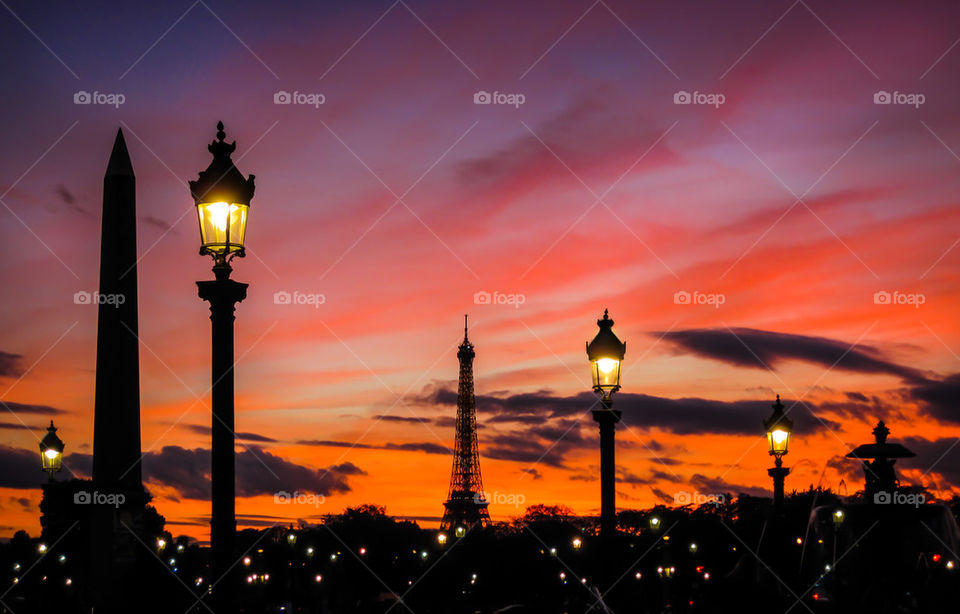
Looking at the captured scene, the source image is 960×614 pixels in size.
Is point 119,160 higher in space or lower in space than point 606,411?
higher

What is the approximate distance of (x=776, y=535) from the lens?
26078mm

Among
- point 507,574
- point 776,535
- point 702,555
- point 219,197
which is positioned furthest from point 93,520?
point 702,555

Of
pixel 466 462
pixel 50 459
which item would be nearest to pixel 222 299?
pixel 50 459

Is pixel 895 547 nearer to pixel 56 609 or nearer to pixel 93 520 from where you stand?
pixel 56 609

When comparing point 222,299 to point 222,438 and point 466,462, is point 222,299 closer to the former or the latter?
point 222,438

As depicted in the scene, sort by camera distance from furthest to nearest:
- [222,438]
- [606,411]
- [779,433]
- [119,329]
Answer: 1. [119,329]
2. [779,433]
3. [606,411]
4. [222,438]

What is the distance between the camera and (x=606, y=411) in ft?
45.9

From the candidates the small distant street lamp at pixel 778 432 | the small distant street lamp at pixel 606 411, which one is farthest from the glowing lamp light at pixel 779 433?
the small distant street lamp at pixel 606 411

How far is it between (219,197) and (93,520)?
55.2 feet

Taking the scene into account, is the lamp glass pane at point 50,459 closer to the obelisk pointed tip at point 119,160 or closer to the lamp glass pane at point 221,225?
the obelisk pointed tip at point 119,160

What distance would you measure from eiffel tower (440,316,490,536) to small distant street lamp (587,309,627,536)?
135 m

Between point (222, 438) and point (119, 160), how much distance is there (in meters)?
18.3

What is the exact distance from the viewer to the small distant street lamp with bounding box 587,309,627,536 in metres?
14.0

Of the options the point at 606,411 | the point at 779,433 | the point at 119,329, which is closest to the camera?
the point at 606,411
